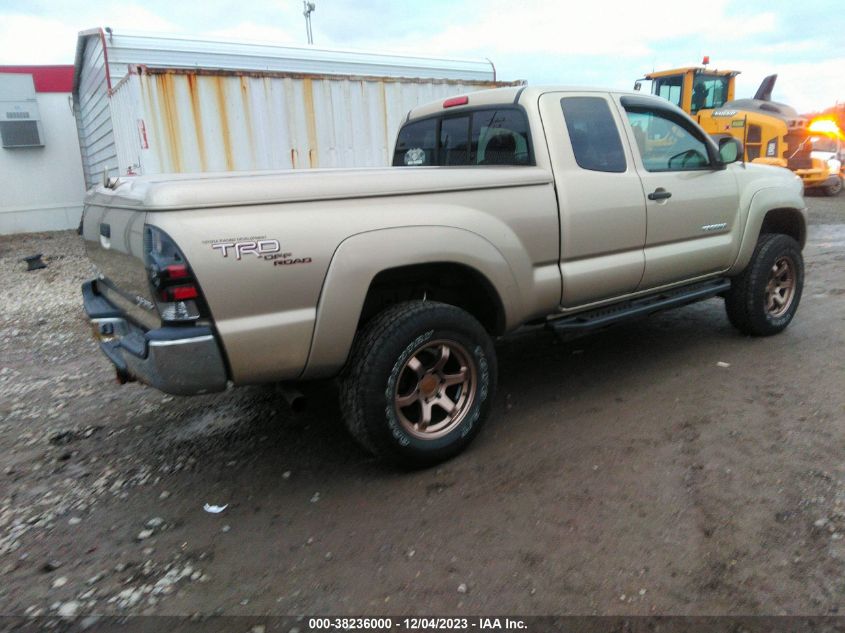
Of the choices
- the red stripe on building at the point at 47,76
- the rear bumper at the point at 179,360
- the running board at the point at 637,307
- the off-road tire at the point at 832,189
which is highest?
the red stripe on building at the point at 47,76

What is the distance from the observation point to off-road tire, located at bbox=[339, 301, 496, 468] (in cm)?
295

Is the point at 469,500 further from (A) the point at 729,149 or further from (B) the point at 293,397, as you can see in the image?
(A) the point at 729,149

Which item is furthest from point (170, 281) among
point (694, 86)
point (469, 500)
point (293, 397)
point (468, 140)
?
point (694, 86)

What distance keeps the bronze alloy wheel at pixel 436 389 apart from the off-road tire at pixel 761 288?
2830 millimetres

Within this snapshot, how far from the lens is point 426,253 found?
302cm

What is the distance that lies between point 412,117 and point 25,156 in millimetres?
15555

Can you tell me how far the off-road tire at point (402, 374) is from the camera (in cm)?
295

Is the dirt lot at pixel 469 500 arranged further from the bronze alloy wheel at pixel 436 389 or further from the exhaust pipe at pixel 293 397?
the exhaust pipe at pixel 293 397

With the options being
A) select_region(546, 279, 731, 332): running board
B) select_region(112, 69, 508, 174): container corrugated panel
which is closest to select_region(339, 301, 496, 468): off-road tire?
select_region(546, 279, 731, 332): running board

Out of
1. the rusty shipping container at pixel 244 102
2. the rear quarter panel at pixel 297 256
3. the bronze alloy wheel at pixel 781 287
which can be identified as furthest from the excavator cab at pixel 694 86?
the rear quarter panel at pixel 297 256

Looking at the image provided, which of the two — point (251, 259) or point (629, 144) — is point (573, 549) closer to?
point (251, 259)

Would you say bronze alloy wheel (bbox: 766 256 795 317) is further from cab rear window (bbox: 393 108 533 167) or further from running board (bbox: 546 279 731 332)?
cab rear window (bbox: 393 108 533 167)

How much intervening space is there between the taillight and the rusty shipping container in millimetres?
5404

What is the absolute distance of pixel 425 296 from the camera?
3375 mm
